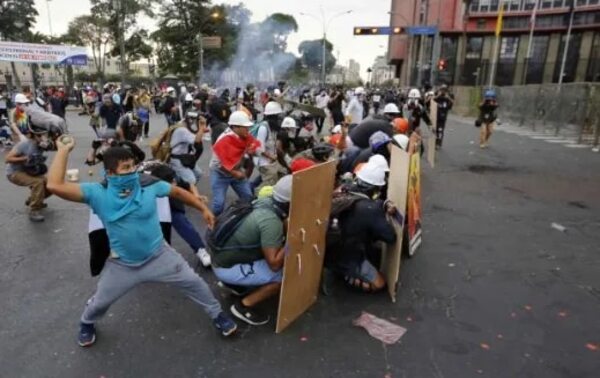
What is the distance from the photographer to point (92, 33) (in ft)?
157

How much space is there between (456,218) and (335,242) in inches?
120

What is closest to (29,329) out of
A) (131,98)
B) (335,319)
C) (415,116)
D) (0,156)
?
(335,319)

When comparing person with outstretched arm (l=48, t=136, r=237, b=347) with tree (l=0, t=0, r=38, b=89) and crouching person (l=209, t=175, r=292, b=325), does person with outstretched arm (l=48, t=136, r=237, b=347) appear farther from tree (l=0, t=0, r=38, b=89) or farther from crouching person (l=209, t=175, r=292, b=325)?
tree (l=0, t=0, r=38, b=89)

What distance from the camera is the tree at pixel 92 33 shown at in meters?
46.4

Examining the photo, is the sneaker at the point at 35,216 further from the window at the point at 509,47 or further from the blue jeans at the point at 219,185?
the window at the point at 509,47

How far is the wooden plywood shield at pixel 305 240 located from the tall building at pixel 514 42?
39.5m

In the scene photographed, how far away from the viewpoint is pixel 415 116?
9305 mm

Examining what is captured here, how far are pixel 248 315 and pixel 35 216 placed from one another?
13.0 ft

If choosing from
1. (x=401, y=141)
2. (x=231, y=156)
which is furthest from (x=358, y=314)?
(x=401, y=141)

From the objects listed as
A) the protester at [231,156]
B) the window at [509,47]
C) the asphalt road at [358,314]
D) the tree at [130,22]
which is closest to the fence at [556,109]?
the asphalt road at [358,314]

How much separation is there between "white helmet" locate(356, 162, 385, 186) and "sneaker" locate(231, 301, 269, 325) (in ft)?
4.65

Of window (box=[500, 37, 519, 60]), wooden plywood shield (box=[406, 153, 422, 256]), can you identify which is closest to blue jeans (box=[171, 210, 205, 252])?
wooden plywood shield (box=[406, 153, 422, 256])

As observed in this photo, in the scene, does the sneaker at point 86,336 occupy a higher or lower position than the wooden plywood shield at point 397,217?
lower

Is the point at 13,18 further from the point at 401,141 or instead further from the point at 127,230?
the point at 127,230
